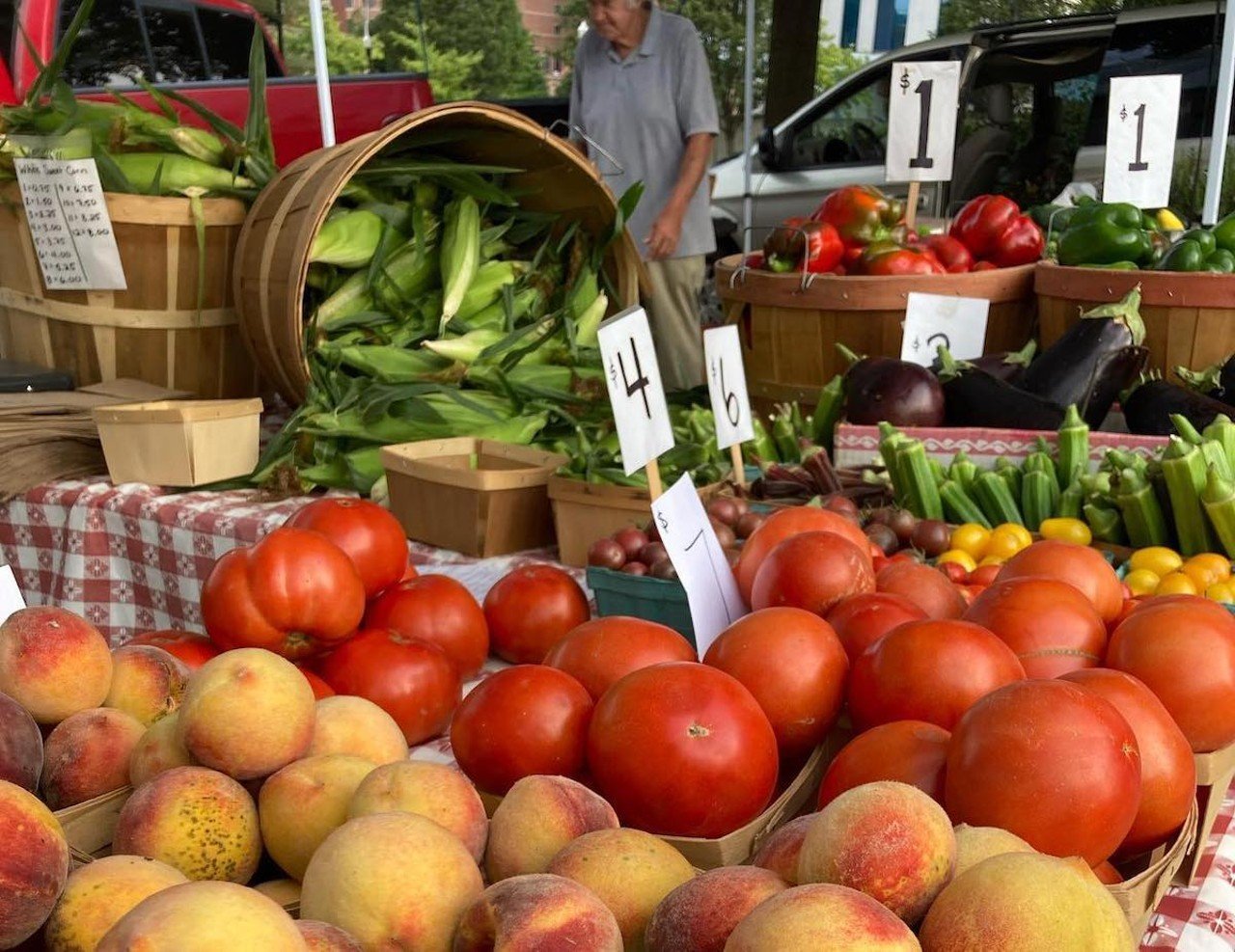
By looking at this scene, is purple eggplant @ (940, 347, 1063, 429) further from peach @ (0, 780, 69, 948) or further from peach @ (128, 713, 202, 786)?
peach @ (0, 780, 69, 948)

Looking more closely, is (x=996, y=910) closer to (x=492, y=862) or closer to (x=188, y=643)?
(x=492, y=862)

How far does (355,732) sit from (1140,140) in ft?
8.60

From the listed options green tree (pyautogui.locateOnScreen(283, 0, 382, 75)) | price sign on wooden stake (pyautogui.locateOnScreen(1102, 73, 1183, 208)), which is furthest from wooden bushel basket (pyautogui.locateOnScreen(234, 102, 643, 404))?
green tree (pyautogui.locateOnScreen(283, 0, 382, 75))

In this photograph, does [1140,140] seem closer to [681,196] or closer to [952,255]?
[952,255]

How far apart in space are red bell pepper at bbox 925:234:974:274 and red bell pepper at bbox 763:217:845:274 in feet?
Result: 0.81

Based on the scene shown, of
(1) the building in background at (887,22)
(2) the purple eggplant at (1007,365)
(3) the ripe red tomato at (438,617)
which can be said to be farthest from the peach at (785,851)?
(1) the building in background at (887,22)

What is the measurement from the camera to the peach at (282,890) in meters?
0.84

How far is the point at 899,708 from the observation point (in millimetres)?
1053

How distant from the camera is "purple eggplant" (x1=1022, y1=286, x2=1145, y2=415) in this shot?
229 cm

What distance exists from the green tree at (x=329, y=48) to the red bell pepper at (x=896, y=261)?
14.5 m

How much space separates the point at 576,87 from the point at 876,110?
3.30m

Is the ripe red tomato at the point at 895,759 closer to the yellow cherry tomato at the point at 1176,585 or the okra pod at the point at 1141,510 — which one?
the yellow cherry tomato at the point at 1176,585

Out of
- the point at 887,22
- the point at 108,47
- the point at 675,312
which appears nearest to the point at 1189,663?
the point at 675,312

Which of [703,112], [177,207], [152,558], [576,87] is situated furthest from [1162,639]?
[576,87]
